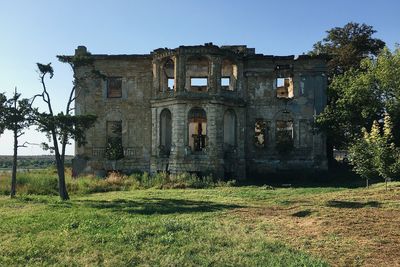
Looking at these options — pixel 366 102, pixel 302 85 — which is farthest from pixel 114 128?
pixel 366 102

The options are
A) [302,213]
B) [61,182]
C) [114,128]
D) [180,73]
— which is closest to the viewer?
[302,213]

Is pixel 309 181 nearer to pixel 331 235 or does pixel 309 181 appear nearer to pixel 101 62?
pixel 101 62

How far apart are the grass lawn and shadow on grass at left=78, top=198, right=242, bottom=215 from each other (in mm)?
33

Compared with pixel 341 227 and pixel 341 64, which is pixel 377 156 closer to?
pixel 341 227

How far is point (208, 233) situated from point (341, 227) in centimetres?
299

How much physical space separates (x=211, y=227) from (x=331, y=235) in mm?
2873

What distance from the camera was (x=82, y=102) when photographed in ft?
93.5

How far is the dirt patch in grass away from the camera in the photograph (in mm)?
8078

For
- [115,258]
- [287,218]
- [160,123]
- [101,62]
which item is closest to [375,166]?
[287,218]

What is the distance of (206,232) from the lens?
402 inches

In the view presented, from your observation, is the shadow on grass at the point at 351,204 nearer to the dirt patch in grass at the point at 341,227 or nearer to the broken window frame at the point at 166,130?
the dirt patch in grass at the point at 341,227

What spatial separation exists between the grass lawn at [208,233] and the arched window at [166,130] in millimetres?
11742

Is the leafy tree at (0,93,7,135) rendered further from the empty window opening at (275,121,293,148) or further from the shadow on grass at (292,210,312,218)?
the empty window opening at (275,121,293,148)

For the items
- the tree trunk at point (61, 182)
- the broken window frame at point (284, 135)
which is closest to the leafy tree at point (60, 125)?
the tree trunk at point (61, 182)
